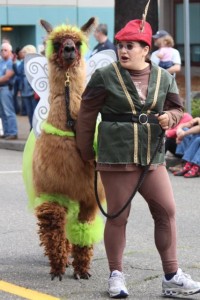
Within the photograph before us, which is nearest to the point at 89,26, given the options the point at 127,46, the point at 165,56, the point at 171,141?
the point at 127,46

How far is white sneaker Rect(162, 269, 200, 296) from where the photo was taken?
593 cm

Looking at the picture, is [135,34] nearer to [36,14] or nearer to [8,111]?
[8,111]

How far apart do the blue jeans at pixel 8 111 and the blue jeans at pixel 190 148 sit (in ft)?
16.8

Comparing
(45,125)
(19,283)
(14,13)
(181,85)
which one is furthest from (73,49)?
(14,13)

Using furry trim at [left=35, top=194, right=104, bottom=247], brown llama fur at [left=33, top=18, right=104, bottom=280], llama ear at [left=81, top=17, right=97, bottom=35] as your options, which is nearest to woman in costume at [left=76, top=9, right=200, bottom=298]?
brown llama fur at [left=33, top=18, right=104, bottom=280]

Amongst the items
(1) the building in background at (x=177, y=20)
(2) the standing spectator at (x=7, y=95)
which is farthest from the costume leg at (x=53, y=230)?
(1) the building in background at (x=177, y=20)

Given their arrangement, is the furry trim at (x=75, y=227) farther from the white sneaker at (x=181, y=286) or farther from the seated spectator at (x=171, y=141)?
the seated spectator at (x=171, y=141)

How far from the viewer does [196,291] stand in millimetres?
5922

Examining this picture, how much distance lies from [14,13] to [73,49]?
76.8 feet

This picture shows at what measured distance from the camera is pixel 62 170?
6.34 m

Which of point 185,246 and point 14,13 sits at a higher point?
point 14,13

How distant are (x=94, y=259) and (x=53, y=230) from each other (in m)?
0.93

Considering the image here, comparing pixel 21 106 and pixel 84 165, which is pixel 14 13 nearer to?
pixel 21 106

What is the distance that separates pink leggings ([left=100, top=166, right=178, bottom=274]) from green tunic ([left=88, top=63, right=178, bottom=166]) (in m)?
0.13
